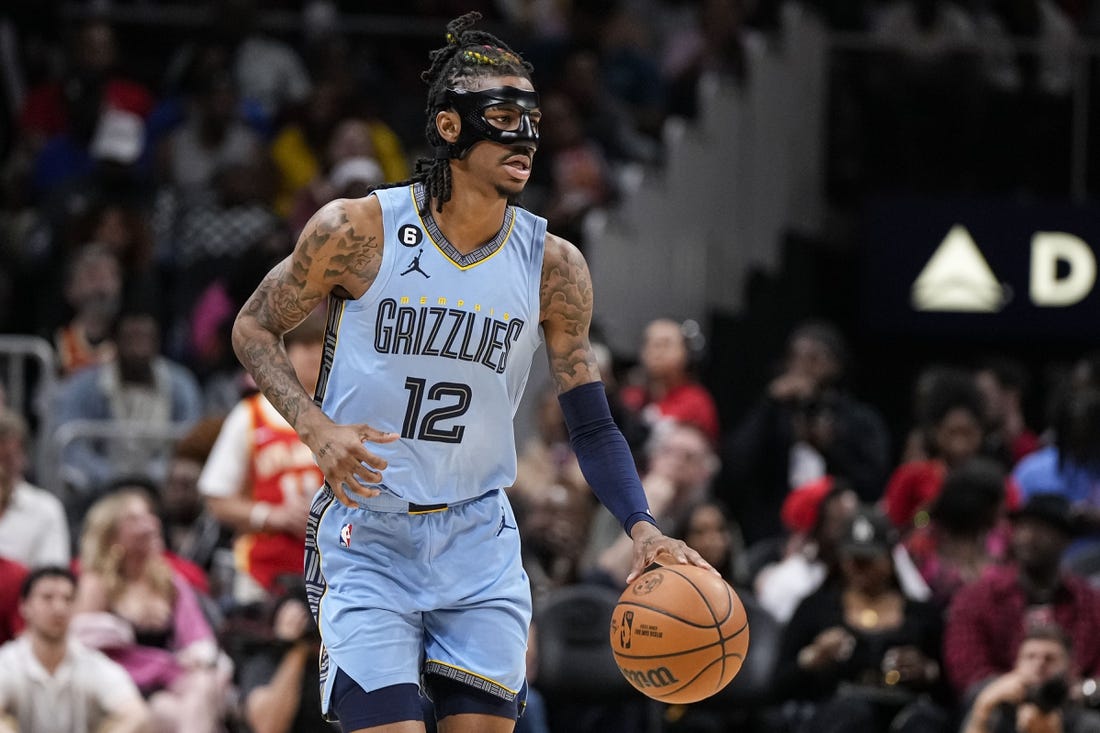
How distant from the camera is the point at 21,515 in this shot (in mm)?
9695

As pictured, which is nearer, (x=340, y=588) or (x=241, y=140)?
(x=340, y=588)

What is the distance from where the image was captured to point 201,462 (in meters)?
10.6

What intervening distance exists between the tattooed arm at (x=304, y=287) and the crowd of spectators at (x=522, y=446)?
286 centimetres

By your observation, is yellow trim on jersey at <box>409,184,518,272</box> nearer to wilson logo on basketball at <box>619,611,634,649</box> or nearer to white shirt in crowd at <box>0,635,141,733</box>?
wilson logo on basketball at <box>619,611,634,649</box>

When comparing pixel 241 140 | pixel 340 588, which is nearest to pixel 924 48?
pixel 241 140

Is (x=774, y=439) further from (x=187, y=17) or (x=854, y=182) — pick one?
(x=187, y=17)

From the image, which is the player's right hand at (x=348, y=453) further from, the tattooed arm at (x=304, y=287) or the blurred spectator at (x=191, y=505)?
the blurred spectator at (x=191, y=505)

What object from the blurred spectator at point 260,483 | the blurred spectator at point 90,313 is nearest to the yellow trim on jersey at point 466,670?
the blurred spectator at point 260,483

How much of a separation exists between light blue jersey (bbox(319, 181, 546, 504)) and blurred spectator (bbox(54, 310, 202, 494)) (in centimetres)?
548

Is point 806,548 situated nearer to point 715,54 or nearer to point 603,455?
point 603,455

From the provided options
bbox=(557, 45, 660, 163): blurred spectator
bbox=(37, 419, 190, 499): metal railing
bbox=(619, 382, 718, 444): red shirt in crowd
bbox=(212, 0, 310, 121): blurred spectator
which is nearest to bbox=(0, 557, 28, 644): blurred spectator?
bbox=(37, 419, 190, 499): metal railing

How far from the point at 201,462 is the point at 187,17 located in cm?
523

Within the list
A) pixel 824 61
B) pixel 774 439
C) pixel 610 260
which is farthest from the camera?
pixel 824 61

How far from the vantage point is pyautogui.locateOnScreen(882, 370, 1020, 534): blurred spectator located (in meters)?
11.1
